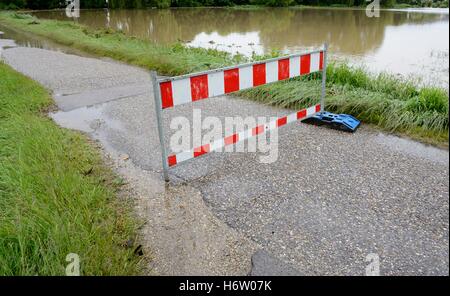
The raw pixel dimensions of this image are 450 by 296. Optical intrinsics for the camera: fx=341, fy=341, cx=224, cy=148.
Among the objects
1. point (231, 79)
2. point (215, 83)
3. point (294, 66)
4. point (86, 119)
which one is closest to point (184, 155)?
point (215, 83)

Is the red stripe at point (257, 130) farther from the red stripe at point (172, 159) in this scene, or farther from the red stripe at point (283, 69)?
the red stripe at point (172, 159)

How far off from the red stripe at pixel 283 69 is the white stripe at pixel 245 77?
0.50 meters

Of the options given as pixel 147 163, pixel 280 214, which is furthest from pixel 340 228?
pixel 147 163

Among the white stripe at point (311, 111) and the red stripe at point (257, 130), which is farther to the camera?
the white stripe at point (311, 111)

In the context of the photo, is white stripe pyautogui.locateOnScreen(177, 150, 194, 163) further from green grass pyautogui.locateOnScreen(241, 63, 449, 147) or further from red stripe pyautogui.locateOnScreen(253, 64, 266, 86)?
green grass pyautogui.locateOnScreen(241, 63, 449, 147)

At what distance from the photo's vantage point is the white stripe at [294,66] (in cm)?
446

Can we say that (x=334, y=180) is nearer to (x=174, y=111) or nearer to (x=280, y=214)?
(x=280, y=214)

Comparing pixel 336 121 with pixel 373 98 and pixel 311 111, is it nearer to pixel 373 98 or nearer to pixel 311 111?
pixel 311 111

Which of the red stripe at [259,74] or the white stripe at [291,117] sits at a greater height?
Result: the red stripe at [259,74]

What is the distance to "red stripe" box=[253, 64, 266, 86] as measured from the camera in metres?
4.05

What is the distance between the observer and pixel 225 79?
380 cm

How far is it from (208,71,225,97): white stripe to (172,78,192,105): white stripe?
0.26 metres

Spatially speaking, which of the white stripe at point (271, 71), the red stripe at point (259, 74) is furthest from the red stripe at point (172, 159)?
the white stripe at point (271, 71)
